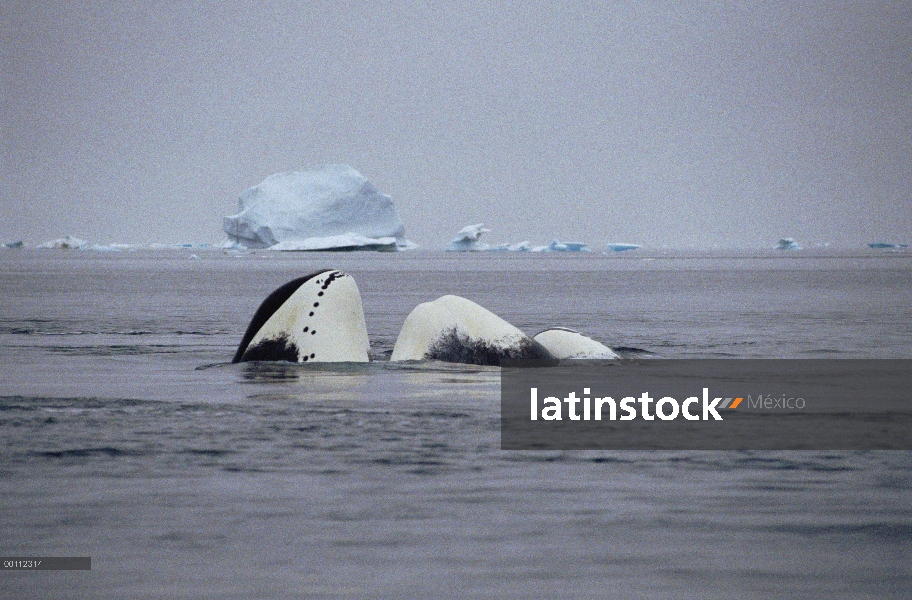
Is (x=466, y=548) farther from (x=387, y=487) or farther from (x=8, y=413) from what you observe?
(x=8, y=413)

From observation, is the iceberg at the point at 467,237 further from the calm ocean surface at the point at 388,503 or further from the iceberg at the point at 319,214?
the calm ocean surface at the point at 388,503

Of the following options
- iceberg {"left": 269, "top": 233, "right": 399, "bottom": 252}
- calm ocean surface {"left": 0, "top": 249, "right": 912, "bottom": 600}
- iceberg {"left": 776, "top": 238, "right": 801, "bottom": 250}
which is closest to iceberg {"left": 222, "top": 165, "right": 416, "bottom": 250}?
iceberg {"left": 269, "top": 233, "right": 399, "bottom": 252}

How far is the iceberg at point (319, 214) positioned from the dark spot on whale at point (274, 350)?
10409cm

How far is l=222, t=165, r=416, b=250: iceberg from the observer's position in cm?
12150

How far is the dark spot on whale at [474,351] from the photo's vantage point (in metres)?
16.9

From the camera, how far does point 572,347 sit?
17969 millimetres

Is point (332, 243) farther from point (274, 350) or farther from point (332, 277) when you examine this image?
point (332, 277)

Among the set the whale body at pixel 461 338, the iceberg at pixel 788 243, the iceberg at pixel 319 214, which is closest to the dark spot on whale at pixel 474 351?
the whale body at pixel 461 338

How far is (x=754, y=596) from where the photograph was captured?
592 centimetres

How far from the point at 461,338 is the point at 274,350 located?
266 cm

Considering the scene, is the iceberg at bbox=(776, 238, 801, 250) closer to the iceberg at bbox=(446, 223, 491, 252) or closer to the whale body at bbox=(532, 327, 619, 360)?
the iceberg at bbox=(446, 223, 491, 252)

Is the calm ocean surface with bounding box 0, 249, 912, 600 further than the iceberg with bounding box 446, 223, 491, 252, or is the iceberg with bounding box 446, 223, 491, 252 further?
the iceberg with bounding box 446, 223, 491, 252

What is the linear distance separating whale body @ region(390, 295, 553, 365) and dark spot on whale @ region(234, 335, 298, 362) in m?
1.77

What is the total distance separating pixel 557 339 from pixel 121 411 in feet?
25.3
